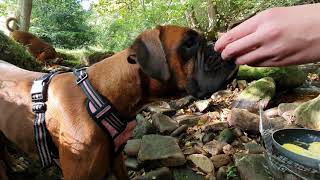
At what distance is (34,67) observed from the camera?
17.9 feet

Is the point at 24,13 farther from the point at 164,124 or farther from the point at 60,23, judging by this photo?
the point at 164,124

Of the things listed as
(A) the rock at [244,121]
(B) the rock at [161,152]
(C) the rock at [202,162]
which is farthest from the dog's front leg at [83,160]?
(A) the rock at [244,121]

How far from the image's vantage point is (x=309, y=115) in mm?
5230

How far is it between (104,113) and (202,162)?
2130mm

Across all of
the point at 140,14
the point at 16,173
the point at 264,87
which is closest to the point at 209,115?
the point at 264,87

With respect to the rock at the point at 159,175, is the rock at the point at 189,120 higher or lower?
lower

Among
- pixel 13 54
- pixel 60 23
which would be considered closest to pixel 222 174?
pixel 13 54

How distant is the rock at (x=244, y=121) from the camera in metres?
5.36

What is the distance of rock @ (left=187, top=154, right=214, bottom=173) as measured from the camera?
435 centimetres

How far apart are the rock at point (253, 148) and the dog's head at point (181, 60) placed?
2.10 meters

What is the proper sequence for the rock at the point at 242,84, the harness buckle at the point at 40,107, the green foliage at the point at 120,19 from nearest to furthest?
the harness buckle at the point at 40,107 < the rock at the point at 242,84 < the green foliage at the point at 120,19

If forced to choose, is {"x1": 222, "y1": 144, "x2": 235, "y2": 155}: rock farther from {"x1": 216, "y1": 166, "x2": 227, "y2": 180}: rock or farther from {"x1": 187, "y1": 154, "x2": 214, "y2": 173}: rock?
{"x1": 216, "y1": 166, "x2": 227, "y2": 180}: rock

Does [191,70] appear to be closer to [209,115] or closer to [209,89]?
[209,89]

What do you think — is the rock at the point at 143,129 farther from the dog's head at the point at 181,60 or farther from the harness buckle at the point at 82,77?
the dog's head at the point at 181,60
